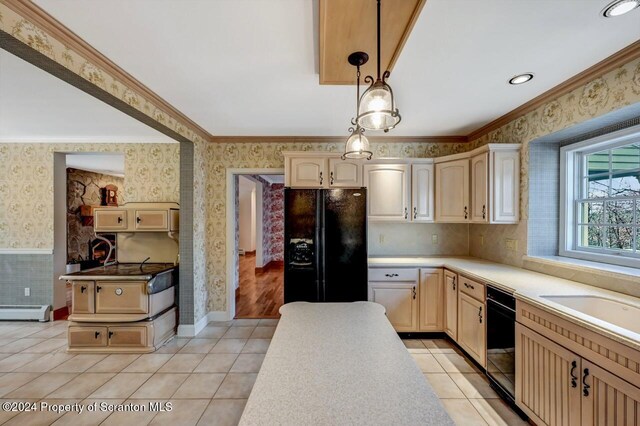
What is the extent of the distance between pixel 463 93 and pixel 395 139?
1283 mm

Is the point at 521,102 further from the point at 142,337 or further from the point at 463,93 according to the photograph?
the point at 142,337

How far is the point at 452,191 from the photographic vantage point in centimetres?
318

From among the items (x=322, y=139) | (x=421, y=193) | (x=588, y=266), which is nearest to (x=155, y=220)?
(x=322, y=139)

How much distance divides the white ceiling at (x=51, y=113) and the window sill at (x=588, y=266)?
14.3 feet

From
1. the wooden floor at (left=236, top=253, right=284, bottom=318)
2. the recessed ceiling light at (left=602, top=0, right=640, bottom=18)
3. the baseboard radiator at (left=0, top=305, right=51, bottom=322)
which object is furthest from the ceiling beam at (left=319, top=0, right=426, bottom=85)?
the baseboard radiator at (left=0, top=305, right=51, bottom=322)

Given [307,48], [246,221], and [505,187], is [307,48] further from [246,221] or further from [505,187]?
[246,221]

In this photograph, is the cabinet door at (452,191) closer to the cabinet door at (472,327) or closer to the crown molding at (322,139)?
the crown molding at (322,139)

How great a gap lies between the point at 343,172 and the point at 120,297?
2.78m

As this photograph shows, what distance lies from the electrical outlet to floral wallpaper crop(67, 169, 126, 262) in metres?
8.05

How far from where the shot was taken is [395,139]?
3.56 meters

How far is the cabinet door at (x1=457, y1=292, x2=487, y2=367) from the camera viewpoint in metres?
2.34

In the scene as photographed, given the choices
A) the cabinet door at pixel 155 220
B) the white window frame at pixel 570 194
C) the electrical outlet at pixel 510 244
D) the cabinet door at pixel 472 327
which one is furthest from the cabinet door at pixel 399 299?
the cabinet door at pixel 155 220

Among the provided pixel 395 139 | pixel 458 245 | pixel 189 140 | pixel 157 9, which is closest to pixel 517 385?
pixel 458 245

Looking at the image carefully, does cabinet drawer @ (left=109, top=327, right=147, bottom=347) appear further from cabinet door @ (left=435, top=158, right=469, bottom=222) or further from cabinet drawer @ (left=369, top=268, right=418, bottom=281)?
cabinet door @ (left=435, top=158, right=469, bottom=222)
